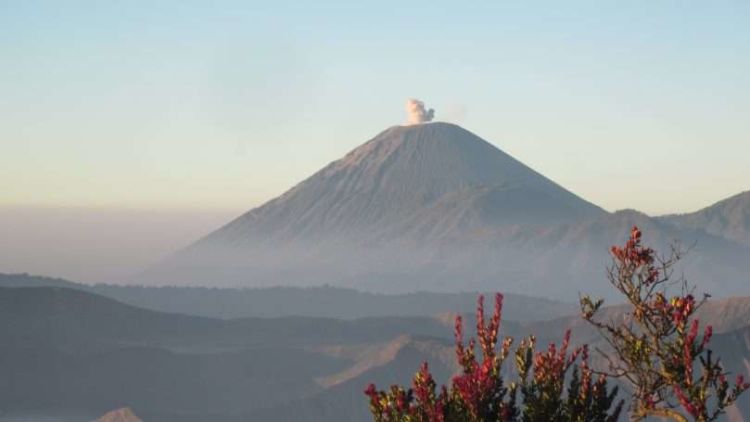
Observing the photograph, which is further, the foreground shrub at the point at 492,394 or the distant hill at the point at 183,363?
the distant hill at the point at 183,363

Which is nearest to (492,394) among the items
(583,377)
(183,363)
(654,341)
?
(583,377)

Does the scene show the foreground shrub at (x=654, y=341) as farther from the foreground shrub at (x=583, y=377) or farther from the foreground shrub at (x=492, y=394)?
the foreground shrub at (x=492, y=394)

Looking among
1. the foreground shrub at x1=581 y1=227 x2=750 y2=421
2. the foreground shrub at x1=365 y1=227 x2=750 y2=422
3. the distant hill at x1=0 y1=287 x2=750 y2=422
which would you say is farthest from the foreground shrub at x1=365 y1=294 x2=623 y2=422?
the distant hill at x1=0 y1=287 x2=750 y2=422

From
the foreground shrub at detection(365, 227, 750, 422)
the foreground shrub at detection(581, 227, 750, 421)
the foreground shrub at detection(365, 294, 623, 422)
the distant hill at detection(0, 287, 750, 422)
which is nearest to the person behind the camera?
the foreground shrub at detection(581, 227, 750, 421)

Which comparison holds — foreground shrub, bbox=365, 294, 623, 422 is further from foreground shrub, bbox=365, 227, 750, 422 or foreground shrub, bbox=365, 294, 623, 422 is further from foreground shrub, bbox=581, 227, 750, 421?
foreground shrub, bbox=581, 227, 750, 421

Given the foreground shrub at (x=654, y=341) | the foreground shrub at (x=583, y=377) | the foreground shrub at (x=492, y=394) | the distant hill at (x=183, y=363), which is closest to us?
the foreground shrub at (x=654, y=341)

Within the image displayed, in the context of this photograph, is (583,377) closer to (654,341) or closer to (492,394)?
(654,341)

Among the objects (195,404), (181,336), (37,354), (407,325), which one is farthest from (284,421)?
(407,325)

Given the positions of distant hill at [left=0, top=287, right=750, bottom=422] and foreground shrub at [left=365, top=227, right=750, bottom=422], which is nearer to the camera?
foreground shrub at [left=365, top=227, right=750, bottom=422]

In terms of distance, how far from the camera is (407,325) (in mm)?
158625

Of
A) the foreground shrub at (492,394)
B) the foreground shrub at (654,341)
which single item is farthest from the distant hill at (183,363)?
the foreground shrub at (654,341)

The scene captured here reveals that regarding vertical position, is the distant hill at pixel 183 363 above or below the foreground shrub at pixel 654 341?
below

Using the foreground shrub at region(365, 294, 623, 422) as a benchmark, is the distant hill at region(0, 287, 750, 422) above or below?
below

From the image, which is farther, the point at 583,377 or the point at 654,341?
the point at 583,377
